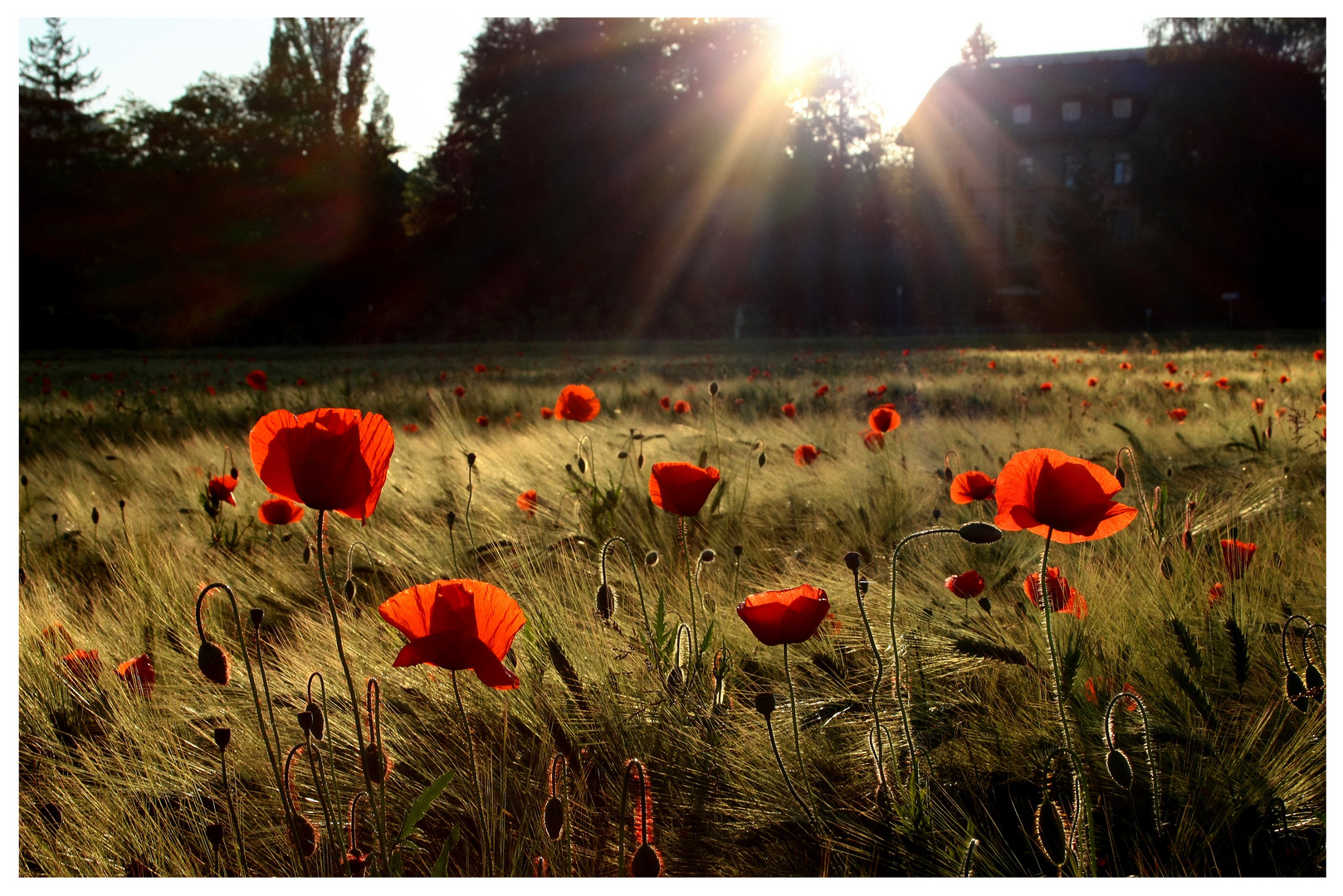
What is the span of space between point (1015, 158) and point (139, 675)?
35.4 meters

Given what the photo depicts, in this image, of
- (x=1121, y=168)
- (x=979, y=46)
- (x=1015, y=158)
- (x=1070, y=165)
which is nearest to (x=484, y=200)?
(x=1015, y=158)

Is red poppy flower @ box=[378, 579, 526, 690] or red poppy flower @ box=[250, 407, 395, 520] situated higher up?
red poppy flower @ box=[250, 407, 395, 520]

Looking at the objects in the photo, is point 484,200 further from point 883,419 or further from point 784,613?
point 784,613

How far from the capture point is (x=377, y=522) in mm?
2027

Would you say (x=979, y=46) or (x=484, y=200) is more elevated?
(x=979, y=46)

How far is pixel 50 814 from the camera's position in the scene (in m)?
1.01

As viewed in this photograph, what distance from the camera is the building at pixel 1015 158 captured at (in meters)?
28.6

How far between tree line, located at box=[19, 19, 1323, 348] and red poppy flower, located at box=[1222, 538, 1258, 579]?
67.9 feet

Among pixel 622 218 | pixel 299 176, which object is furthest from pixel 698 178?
pixel 299 176

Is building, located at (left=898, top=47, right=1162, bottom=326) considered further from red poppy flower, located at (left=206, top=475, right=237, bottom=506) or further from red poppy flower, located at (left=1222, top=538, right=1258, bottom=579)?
red poppy flower, located at (left=206, top=475, right=237, bottom=506)

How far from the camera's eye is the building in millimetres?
28594

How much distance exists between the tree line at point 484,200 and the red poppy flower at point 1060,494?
2103 centimetres

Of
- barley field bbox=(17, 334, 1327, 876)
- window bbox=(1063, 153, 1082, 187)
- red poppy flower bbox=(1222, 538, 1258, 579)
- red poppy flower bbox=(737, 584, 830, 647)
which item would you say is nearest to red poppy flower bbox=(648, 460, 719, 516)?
barley field bbox=(17, 334, 1327, 876)

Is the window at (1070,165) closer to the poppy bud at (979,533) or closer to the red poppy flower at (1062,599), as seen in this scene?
the red poppy flower at (1062,599)
